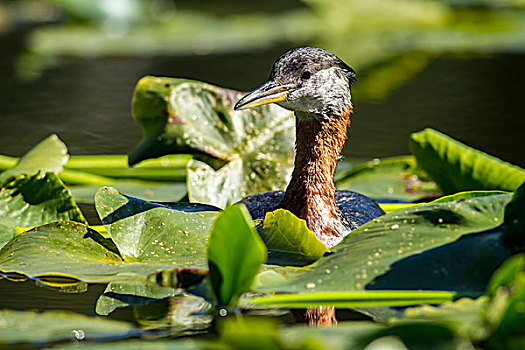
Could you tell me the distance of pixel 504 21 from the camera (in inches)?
448

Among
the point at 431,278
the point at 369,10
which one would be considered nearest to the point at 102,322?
the point at 431,278

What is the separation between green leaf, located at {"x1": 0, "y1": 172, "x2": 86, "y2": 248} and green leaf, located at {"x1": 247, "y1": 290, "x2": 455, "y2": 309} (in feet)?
4.91

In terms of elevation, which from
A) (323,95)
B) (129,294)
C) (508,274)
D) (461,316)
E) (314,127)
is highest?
(323,95)

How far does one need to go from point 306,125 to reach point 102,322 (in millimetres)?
1742

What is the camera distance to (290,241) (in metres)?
3.28

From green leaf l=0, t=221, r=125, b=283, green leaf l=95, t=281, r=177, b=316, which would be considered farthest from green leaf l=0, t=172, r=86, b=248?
green leaf l=95, t=281, r=177, b=316

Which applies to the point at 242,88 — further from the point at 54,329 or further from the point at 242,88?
the point at 54,329

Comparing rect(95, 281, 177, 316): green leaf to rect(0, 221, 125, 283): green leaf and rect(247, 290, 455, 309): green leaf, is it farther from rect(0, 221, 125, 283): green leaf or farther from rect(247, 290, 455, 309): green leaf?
rect(247, 290, 455, 309): green leaf

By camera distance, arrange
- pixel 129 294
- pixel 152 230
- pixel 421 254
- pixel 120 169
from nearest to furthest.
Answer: pixel 421 254 < pixel 129 294 < pixel 152 230 < pixel 120 169

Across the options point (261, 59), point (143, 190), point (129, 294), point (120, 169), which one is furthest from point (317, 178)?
point (261, 59)

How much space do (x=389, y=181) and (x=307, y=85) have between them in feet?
4.71

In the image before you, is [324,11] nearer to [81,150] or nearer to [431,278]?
[81,150]

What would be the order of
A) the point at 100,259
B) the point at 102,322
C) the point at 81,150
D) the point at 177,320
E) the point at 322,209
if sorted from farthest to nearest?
the point at 81,150
the point at 322,209
the point at 100,259
the point at 177,320
the point at 102,322

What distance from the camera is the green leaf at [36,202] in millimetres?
3859
